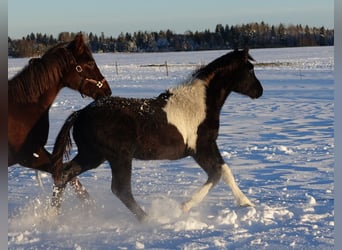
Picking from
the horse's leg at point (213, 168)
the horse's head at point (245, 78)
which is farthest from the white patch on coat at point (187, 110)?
the horse's head at point (245, 78)

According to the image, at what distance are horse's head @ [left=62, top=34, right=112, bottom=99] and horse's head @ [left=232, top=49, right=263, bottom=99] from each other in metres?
1.56

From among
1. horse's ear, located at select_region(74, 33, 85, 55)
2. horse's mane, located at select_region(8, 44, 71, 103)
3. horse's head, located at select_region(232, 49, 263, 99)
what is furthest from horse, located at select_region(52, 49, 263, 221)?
horse's ear, located at select_region(74, 33, 85, 55)

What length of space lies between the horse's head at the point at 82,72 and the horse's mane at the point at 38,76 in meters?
0.08

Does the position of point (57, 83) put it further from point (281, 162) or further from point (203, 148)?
Result: point (281, 162)

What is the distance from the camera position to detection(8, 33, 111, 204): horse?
15.4 feet

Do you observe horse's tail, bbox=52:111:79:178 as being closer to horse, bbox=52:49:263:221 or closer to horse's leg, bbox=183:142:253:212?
horse, bbox=52:49:263:221

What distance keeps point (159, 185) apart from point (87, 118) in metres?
1.68

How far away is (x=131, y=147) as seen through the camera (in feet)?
15.6

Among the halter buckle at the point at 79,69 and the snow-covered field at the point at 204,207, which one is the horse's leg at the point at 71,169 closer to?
the snow-covered field at the point at 204,207

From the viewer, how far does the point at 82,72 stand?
5094mm

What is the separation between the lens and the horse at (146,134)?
15.5 feet

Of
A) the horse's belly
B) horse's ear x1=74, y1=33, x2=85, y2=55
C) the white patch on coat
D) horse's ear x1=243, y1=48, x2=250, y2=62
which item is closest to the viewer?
the horse's belly

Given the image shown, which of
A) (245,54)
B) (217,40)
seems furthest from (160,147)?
(217,40)

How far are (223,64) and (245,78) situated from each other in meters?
0.38
